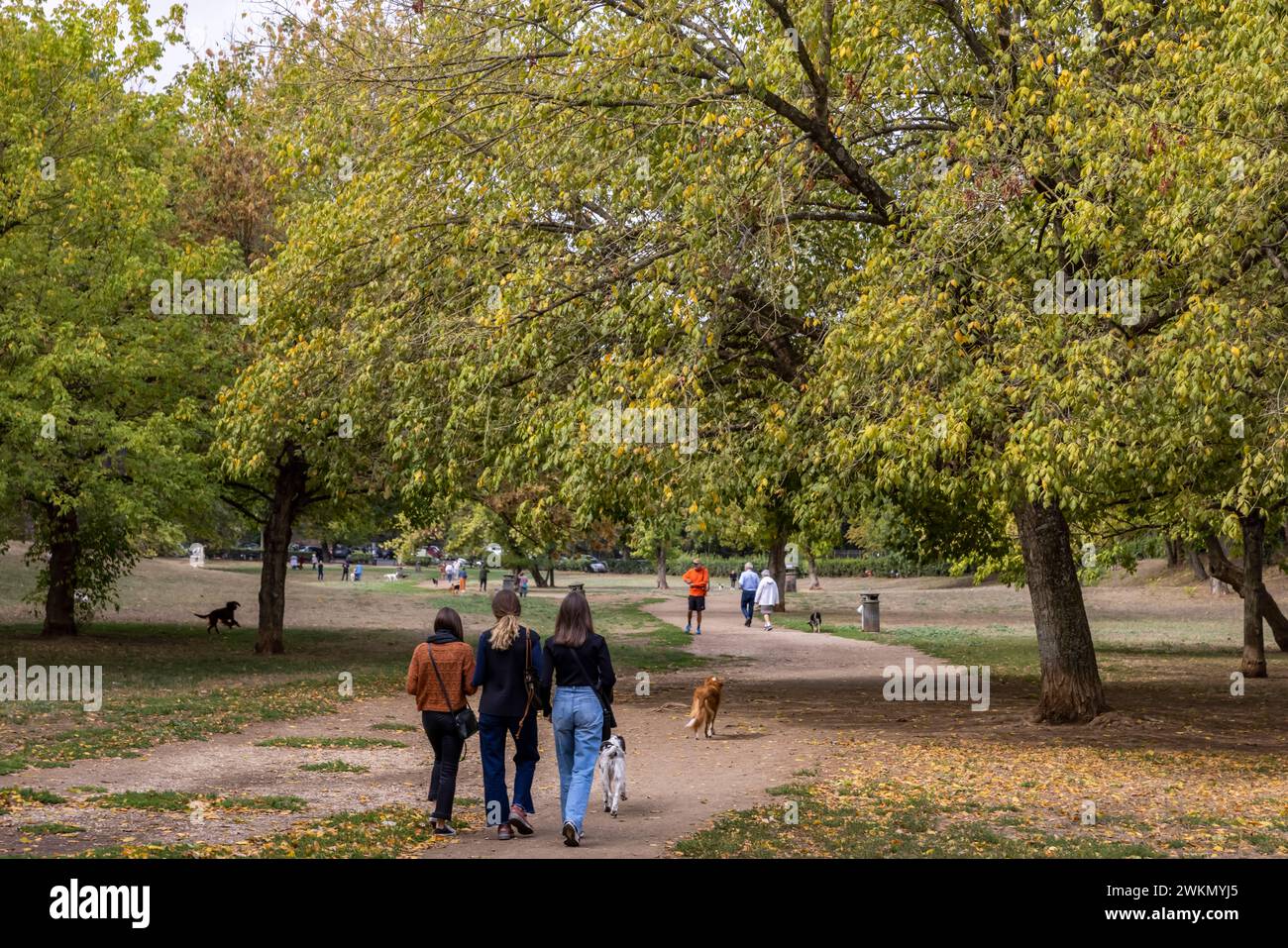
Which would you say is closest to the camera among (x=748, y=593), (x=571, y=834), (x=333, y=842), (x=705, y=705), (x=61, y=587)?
(x=571, y=834)

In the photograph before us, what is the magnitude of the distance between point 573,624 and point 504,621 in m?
0.49

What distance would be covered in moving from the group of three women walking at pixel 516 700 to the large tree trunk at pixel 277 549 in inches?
638

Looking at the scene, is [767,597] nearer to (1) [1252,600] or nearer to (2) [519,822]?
(1) [1252,600]

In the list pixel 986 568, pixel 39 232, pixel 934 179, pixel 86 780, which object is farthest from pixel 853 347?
pixel 986 568

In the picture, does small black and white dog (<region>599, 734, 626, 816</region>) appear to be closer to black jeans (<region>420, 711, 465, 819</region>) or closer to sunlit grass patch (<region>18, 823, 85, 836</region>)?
black jeans (<region>420, 711, 465, 819</region>)

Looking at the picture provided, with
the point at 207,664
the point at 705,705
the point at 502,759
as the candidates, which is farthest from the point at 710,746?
the point at 207,664

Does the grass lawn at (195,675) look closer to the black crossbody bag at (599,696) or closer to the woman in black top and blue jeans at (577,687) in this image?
the woman in black top and blue jeans at (577,687)

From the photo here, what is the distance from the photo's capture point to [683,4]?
13.7 meters

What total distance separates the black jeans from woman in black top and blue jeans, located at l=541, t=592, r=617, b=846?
84cm

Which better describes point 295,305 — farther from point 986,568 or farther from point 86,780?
point 986,568

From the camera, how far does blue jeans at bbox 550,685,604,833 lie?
8484 millimetres

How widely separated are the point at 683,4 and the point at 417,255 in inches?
186

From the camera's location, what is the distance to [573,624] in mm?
8641

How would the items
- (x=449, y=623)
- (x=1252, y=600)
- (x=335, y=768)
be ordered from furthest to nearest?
(x=1252, y=600) → (x=335, y=768) → (x=449, y=623)
